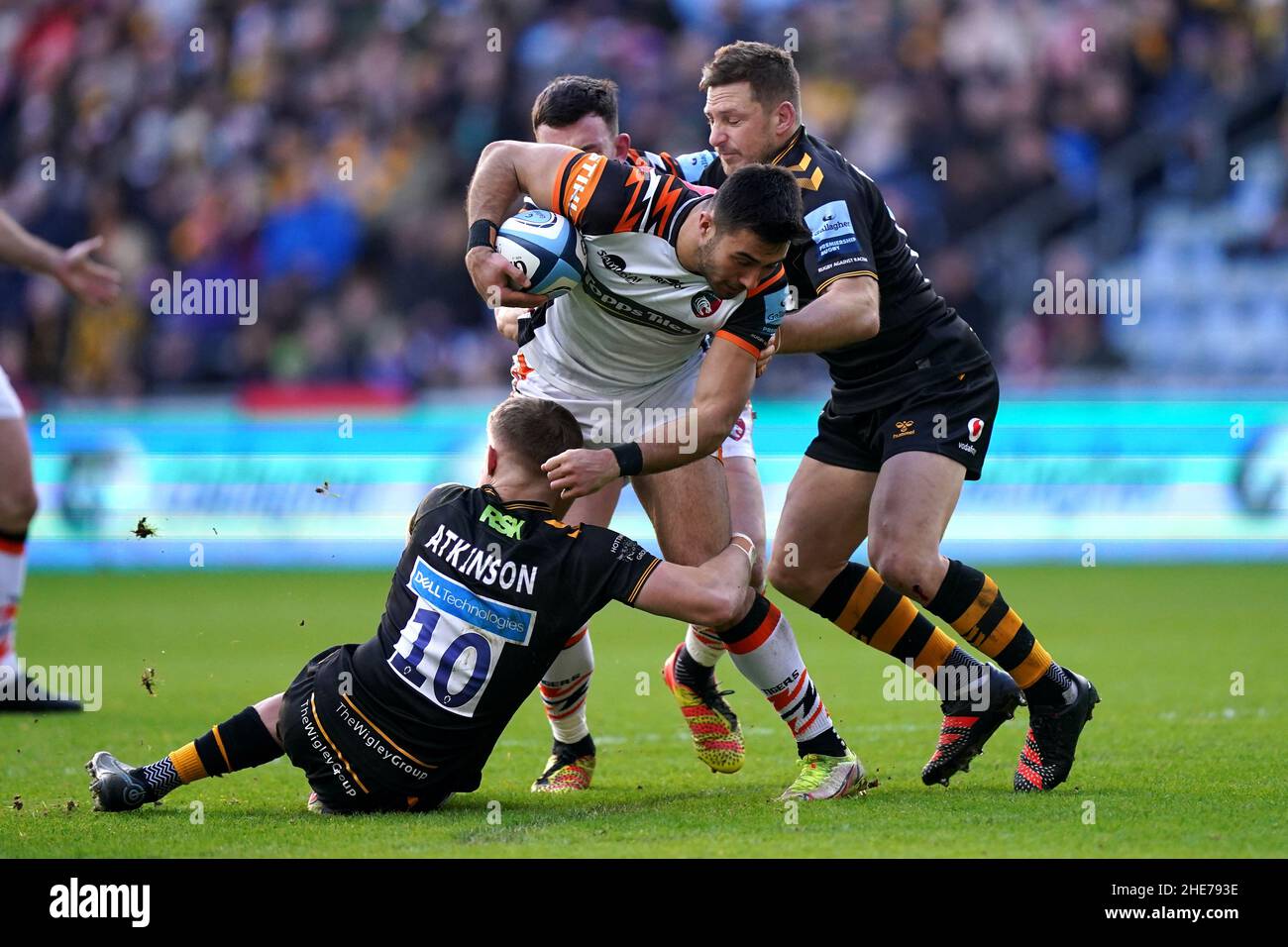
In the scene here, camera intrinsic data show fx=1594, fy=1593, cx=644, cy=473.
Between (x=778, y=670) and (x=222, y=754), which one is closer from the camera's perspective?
(x=222, y=754)

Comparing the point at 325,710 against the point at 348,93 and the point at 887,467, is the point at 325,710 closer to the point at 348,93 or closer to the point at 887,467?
the point at 887,467

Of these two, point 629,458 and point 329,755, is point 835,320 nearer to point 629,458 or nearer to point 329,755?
point 629,458

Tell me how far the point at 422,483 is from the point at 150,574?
2925 mm

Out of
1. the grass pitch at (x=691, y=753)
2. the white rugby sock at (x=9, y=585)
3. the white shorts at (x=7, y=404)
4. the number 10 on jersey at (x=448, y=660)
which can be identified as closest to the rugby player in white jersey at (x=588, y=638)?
the grass pitch at (x=691, y=753)

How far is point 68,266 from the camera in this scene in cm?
526

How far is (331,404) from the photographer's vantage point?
15.3 m

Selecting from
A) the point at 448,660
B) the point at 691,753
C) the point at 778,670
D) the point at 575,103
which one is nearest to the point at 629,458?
the point at 448,660

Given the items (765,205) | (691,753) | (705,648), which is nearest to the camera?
(765,205)

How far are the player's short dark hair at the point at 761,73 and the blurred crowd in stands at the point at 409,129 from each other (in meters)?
9.75

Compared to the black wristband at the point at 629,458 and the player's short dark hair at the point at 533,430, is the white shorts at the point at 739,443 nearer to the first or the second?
the black wristband at the point at 629,458

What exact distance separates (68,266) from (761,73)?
2717 mm

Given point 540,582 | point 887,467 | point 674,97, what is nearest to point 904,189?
point 674,97

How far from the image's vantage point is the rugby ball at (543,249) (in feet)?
17.7
